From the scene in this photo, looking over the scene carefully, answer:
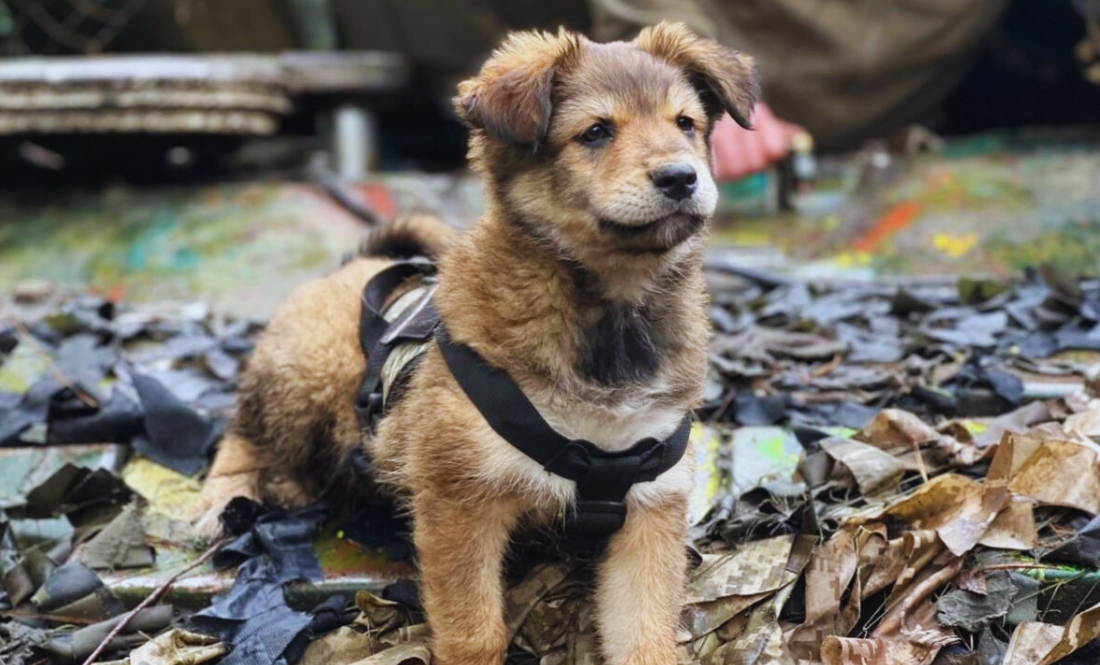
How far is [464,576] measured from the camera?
8.90ft

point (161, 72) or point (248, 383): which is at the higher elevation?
point (161, 72)

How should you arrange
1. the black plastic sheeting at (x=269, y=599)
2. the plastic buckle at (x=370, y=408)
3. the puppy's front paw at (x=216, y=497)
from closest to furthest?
the black plastic sheeting at (x=269, y=599), the plastic buckle at (x=370, y=408), the puppy's front paw at (x=216, y=497)

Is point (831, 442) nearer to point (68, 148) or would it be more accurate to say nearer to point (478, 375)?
point (478, 375)

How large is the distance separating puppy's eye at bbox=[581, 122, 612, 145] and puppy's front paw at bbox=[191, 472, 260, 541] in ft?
5.43

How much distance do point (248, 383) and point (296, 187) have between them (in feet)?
13.3

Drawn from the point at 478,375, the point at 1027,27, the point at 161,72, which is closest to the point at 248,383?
the point at 478,375

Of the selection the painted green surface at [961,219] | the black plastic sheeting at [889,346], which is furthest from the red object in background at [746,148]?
the black plastic sheeting at [889,346]

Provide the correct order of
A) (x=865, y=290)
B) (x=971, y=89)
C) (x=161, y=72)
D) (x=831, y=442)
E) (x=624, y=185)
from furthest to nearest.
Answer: (x=971, y=89) → (x=161, y=72) → (x=865, y=290) → (x=831, y=442) → (x=624, y=185)

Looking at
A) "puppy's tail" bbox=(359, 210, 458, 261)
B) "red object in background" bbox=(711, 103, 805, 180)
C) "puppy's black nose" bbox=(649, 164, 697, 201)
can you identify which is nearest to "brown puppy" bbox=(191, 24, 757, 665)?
"puppy's black nose" bbox=(649, 164, 697, 201)

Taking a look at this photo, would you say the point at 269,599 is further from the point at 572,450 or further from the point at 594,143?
the point at 594,143

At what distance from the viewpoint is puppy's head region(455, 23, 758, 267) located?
2.60 metres

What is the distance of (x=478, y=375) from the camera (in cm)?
268

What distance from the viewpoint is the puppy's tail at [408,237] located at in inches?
160

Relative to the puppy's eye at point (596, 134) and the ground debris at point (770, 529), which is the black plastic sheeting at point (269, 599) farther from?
the puppy's eye at point (596, 134)
